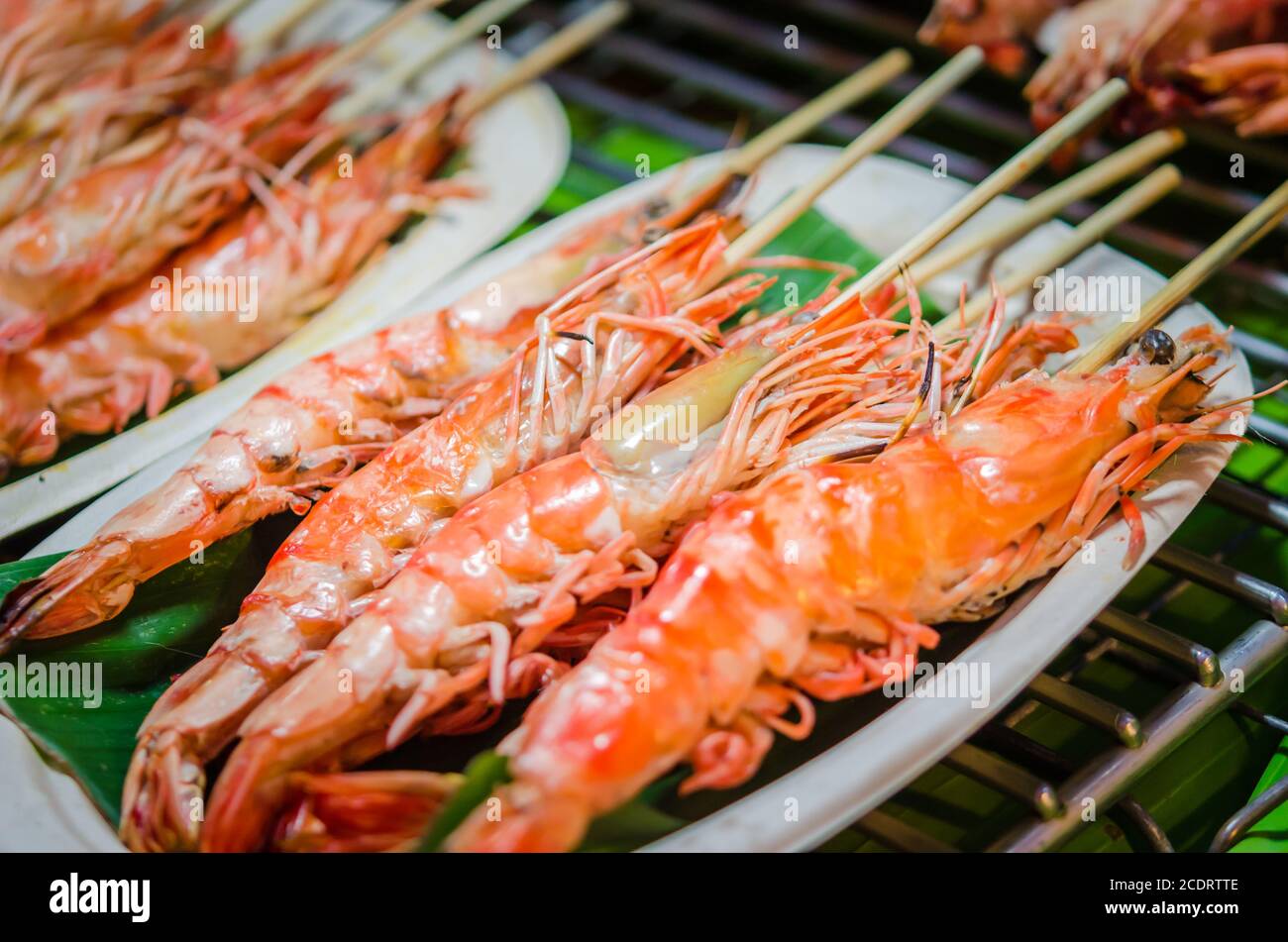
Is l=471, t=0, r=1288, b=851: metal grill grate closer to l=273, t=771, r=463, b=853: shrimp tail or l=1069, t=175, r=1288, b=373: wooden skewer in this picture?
l=1069, t=175, r=1288, b=373: wooden skewer

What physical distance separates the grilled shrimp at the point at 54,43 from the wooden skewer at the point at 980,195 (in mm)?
2935

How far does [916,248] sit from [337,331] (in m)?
1.57

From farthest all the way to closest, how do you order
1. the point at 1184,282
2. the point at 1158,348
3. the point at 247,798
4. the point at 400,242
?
the point at 400,242
the point at 1184,282
the point at 1158,348
the point at 247,798

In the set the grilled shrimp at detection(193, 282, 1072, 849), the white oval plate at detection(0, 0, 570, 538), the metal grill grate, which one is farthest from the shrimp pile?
the white oval plate at detection(0, 0, 570, 538)

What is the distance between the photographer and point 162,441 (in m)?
2.76

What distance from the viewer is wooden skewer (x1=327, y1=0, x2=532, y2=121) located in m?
3.66

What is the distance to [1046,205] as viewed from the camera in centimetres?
283

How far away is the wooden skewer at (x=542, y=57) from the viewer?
365 cm

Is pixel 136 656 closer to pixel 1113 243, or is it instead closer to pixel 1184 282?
pixel 1184 282

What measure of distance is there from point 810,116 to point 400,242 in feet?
4.31

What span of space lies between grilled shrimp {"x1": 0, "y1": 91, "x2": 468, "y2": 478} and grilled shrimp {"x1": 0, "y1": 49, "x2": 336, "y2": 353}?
0.21 feet

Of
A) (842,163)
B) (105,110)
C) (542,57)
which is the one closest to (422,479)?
(842,163)

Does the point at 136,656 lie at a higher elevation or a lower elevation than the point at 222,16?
lower
